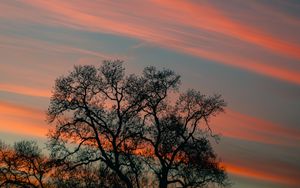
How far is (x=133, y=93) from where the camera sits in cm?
5144

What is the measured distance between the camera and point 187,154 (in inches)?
2069

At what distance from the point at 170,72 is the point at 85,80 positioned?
7.47m

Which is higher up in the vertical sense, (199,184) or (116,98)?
(116,98)

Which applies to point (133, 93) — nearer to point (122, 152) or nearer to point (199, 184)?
point (122, 152)

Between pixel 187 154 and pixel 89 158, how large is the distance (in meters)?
8.64

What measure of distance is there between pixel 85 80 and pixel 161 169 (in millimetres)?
10103

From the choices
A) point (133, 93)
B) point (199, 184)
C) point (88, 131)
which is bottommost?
point (199, 184)

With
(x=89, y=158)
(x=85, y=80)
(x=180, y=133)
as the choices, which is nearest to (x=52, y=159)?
(x=89, y=158)

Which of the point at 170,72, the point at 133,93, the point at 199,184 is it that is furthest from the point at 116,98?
the point at 199,184

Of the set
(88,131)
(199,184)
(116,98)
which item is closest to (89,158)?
(88,131)

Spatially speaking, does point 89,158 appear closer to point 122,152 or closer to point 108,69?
point 122,152

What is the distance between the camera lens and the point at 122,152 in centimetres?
5062

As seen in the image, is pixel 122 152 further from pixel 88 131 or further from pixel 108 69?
pixel 108 69

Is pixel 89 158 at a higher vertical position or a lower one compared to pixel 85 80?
lower
